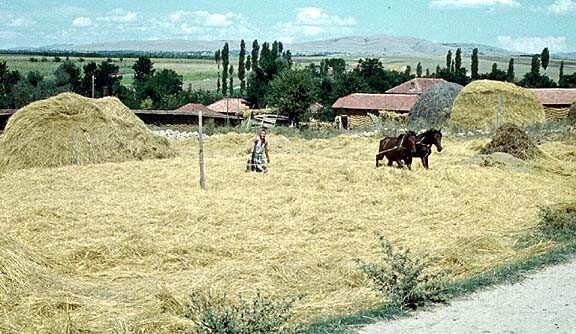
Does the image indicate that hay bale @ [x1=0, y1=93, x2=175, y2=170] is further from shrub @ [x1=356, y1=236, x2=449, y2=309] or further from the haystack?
the haystack

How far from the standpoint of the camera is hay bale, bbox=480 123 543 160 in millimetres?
17984

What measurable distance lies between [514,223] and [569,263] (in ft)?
9.93

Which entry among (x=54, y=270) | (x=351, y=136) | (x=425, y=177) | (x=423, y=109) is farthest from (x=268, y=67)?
(x=54, y=270)

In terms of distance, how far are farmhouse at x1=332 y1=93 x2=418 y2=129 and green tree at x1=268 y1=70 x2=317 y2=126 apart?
2.42 meters

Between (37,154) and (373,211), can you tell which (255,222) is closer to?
(373,211)

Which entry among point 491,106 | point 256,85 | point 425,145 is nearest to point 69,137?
point 425,145

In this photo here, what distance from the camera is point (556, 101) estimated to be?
41156mm

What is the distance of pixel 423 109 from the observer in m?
35.3

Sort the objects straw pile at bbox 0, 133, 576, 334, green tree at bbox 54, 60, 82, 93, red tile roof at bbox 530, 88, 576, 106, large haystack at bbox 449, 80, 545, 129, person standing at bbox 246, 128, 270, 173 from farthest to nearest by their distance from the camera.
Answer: green tree at bbox 54, 60, 82, 93 < red tile roof at bbox 530, 88, 576, 106 < large haystack at bbox 449, 80, 545, 129 < person standing at bbox 246, 128, 270, 173 < straw pile at bbox 0, 133, 576, 334

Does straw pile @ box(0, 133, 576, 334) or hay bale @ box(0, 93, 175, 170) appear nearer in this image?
straw pile @ box(0, 133, 576, 334)

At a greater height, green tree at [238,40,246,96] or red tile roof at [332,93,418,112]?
green tree at [238,40,246,96]

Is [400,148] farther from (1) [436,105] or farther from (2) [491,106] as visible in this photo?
(1) [436,105]

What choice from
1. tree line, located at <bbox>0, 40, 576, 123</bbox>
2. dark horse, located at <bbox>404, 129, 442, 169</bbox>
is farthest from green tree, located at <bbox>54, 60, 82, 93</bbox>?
dark horse, located at <bbox>404, 129, 442, 169</bbox>

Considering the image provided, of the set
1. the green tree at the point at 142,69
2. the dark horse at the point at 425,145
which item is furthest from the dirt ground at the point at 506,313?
the green tree at the point at 142,69
